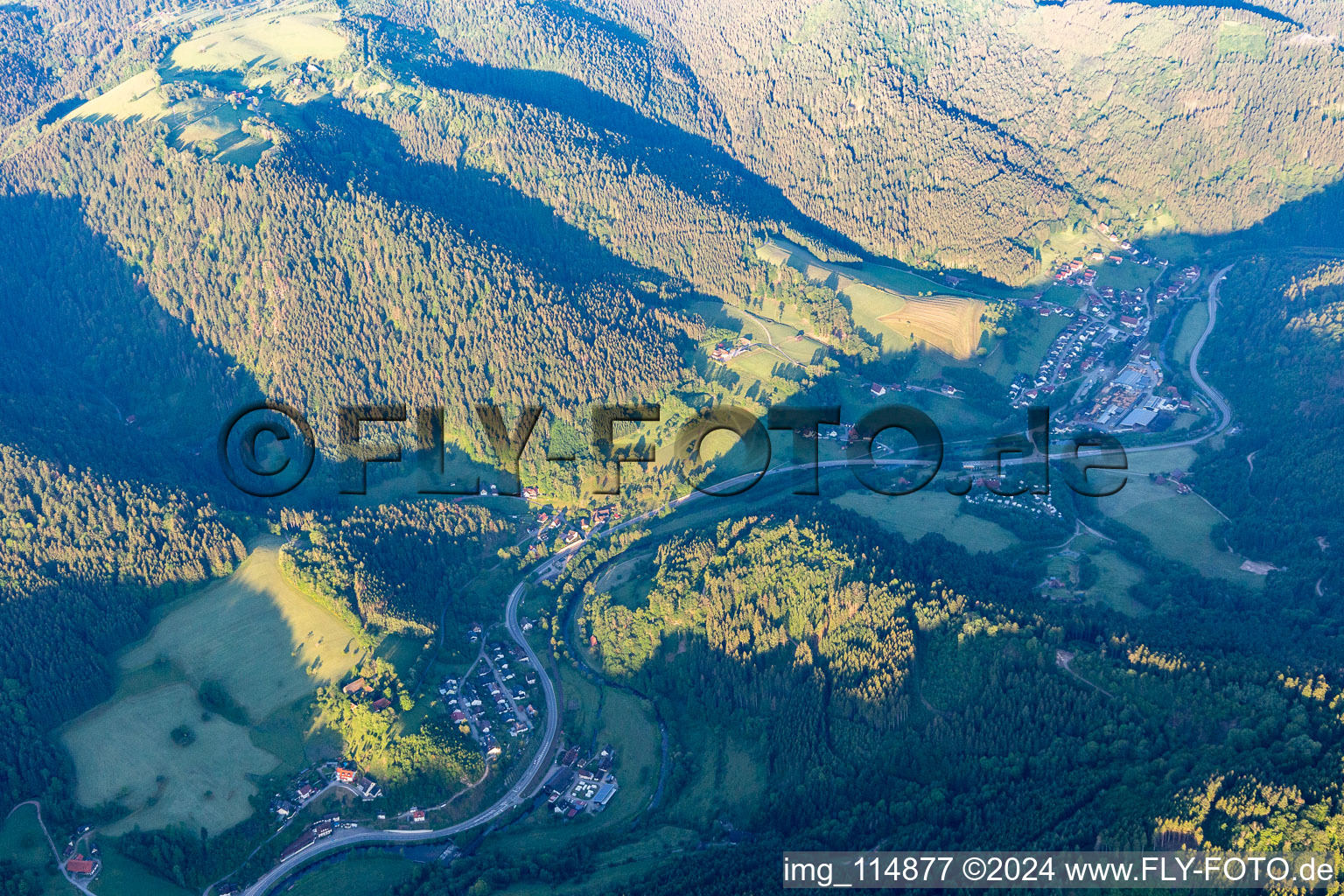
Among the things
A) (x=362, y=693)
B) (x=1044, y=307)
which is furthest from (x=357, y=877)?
(x=1044, y=307)

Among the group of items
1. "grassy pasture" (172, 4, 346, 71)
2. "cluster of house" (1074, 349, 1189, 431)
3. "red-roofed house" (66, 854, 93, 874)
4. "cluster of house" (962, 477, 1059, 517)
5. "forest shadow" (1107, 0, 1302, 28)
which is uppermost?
"forest shadow" (1107, 0, 1302, 28)

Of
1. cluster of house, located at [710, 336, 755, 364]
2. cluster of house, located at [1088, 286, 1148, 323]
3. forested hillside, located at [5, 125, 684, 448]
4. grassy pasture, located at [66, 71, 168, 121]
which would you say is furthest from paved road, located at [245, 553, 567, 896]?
grassy pasture, located at [66, 71, 168, 121]

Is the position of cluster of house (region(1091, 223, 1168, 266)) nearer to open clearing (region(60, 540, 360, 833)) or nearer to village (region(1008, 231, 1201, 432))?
village (region(1008, 231, 1201, 432))

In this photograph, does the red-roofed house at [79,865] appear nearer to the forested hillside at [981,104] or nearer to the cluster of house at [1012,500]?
the cluster of house at [1012,500]

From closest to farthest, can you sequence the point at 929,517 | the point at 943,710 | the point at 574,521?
the point at 943,710 < the point at 929,517 < the point at 574,521

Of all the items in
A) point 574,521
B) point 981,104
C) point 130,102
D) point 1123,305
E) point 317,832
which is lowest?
point 317,832

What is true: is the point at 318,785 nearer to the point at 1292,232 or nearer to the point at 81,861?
the point at 81,861

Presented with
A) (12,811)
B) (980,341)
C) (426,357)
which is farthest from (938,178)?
(12,811)
